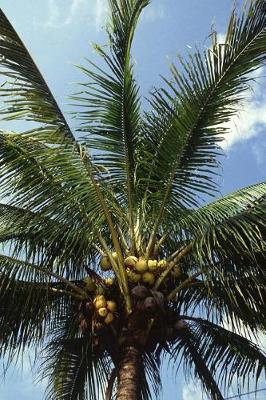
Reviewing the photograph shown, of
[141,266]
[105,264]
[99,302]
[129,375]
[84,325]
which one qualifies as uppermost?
[105,264]

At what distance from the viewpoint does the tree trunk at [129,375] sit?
591 cm

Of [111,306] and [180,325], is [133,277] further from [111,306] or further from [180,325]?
[180,325]

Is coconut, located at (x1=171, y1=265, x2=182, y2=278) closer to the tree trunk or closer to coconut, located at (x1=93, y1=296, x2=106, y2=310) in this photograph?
coconut, located at (x1=93, y1=296, x2=106, y2=310)

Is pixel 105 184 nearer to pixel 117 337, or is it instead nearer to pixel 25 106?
pixel 25 106

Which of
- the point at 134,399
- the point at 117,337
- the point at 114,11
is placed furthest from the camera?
the point at 114,11

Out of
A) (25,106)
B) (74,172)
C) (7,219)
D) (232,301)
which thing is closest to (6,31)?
(25,106)

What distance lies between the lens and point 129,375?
604cm

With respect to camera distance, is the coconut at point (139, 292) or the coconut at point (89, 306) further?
the coconut at point (89, 306)

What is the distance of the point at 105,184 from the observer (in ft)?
23.6

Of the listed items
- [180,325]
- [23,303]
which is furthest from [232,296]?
[23,303]

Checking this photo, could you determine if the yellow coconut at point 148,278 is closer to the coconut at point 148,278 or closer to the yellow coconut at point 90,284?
the coconut at point 148,278

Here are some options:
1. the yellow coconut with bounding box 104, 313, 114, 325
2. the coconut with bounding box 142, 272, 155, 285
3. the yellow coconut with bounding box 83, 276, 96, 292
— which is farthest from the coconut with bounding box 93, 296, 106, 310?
the coconut with bounding box 142, 272, 155, 285

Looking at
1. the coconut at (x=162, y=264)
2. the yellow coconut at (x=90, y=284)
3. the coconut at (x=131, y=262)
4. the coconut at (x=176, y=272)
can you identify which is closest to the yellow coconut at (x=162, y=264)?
the coconut at (x=162, y=264)

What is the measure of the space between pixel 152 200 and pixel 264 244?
4.91ft
